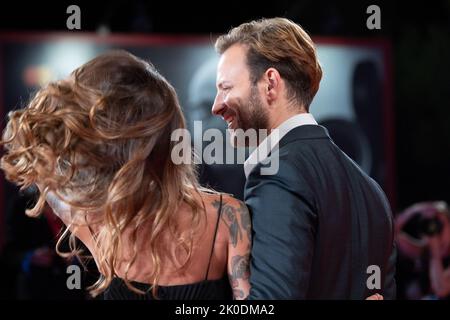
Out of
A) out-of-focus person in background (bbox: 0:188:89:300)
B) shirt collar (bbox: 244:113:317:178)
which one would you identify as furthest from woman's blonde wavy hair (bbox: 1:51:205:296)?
out-of-focus person in background (bbox: 0:188:89:300)

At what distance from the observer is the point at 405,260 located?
419 centimetres

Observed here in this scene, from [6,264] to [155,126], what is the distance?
235 cm

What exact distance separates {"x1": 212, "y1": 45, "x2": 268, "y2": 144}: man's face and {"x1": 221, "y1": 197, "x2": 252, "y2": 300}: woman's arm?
0.33 meters

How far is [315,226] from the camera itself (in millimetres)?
1478

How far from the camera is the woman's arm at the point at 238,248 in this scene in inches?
56.1

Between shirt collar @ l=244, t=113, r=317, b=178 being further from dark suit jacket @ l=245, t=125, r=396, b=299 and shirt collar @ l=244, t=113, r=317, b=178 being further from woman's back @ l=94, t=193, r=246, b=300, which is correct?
woman's back @ l=94, t=193, r=246, b=300

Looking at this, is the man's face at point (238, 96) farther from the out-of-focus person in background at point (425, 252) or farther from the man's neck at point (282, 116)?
the out-of-focus person in background at point (425, 252)

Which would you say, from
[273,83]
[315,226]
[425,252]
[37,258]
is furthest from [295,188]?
[425,252]

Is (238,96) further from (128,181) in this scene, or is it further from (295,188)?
(128,181)

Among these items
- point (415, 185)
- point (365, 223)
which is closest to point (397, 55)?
point (415, 185)

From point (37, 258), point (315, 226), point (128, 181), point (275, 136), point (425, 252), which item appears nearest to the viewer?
point (128, 181)

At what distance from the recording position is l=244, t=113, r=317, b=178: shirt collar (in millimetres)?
1605

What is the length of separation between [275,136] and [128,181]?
45cm
